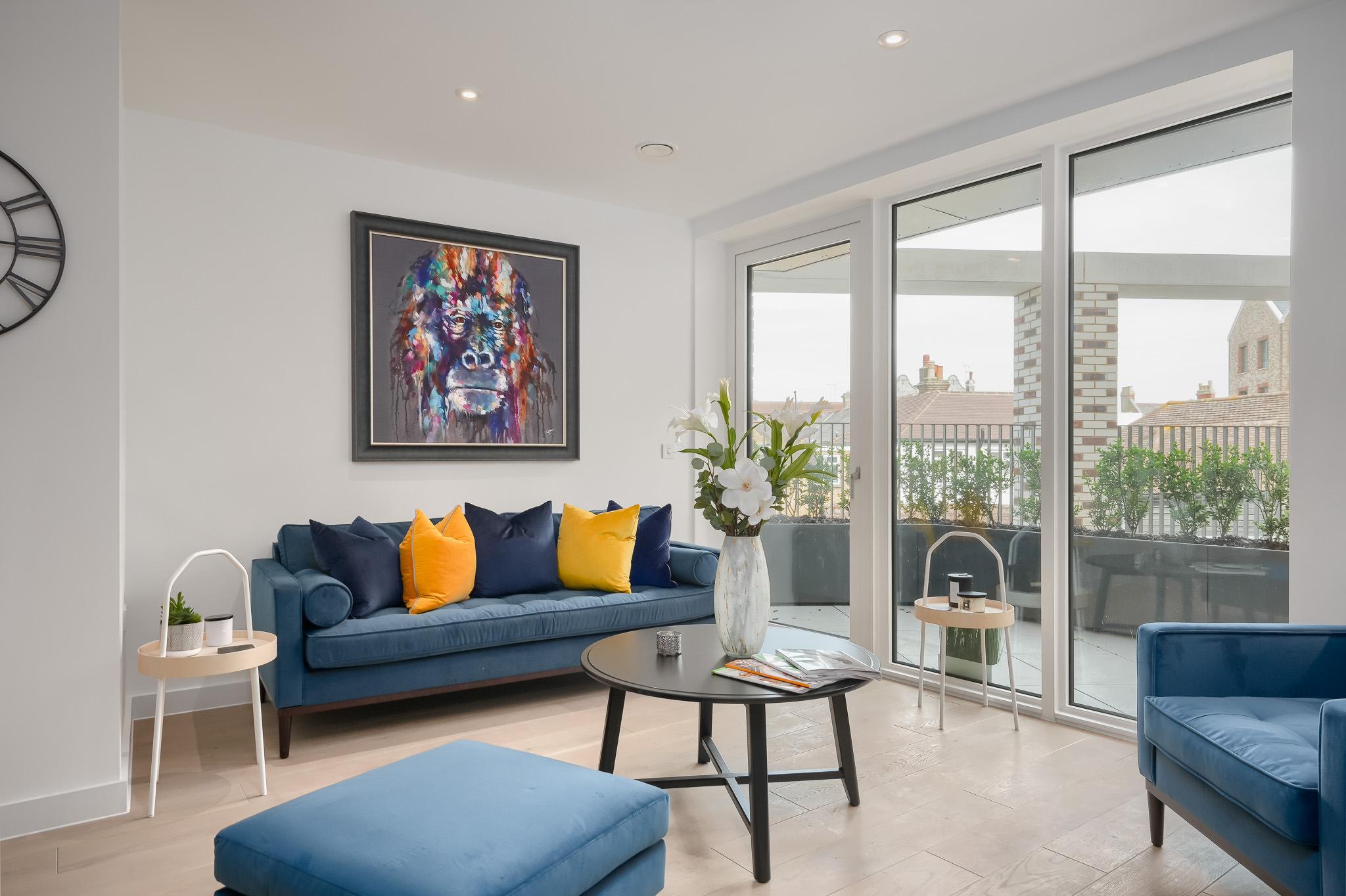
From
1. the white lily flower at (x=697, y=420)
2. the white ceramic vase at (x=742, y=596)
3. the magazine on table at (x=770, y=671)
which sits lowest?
the magazine on table at (x=770, y=671)

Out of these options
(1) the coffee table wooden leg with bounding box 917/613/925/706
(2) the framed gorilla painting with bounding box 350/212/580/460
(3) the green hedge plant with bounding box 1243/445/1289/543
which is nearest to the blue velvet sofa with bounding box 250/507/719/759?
(2) the framed gorilla painting with bounding box 350/212/580/460

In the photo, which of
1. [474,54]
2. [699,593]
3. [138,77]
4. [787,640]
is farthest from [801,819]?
[138,77]

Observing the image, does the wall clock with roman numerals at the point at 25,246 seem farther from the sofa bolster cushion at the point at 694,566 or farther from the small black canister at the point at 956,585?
the small black canister at the point at 956,585

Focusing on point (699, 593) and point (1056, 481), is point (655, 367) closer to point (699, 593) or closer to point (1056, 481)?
point (699, 593)

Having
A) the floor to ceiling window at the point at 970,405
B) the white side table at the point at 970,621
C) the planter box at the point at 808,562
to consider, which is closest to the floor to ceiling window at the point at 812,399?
the planter box at the point at 808,562

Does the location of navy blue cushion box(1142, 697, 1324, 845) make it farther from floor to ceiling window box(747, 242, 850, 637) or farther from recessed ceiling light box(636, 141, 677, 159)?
recessed ceiling light box(636, 141, 677, 159)

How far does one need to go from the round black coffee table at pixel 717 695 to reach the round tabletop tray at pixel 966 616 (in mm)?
748

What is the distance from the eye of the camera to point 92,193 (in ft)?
8.54

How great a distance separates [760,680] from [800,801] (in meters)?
0.65

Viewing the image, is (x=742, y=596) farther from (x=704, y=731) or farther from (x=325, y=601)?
(x=325, y=601)

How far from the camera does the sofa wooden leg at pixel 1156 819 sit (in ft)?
7.77

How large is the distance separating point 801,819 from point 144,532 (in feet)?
9.72

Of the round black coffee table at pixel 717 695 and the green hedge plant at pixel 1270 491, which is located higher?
the green hedge plant at pixel 1270 491

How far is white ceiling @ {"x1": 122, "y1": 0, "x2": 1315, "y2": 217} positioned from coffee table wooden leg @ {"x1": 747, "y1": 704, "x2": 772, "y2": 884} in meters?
2.25
